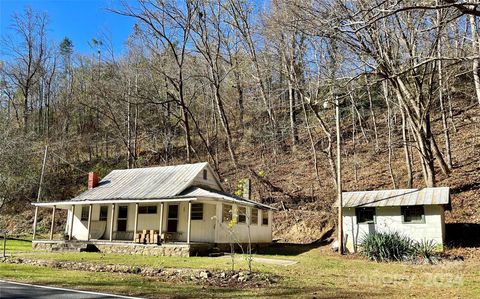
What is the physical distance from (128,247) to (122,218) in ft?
10.5

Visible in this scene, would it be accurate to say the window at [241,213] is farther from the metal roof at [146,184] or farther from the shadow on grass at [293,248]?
the metal roof at [146,184]

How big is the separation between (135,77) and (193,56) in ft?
21.1

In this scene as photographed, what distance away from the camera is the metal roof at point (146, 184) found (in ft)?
67.2

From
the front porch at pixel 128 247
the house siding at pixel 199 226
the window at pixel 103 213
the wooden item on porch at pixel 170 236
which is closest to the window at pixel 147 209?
the house siding at pixel 199 226

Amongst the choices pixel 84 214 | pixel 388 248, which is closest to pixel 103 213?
pixel 84 214

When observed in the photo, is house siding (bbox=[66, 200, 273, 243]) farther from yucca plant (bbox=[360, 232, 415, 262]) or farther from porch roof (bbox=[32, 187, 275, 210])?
yucca plant (bbox=[360, 232, 415, 262])

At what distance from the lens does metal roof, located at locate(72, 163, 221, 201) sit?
20469mm

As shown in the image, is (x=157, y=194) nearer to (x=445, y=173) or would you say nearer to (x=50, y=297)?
(x=50, y=297)

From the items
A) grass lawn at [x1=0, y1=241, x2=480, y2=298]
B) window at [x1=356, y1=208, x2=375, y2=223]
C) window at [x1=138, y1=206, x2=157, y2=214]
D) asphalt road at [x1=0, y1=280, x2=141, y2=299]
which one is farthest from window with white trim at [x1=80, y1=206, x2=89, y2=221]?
window at [x1=356, y1=208, x2=375, y2=223]

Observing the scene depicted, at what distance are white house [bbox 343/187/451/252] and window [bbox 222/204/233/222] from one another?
18.4 ft

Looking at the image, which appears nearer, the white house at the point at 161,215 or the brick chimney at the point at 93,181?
the white house at the point at 161,215

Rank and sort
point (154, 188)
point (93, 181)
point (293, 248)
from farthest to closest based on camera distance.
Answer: point (93, 181) → point (154, 188) → point (293, 248)

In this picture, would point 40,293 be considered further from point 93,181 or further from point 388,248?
point 93,181

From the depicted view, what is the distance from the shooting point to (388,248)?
1574 cm
